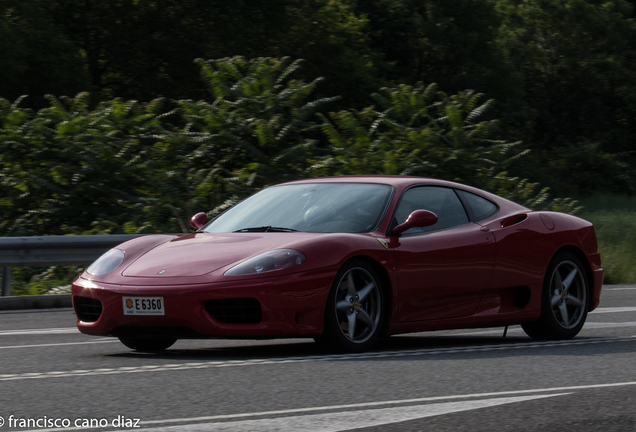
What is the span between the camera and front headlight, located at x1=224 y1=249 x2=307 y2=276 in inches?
250

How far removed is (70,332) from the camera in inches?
340

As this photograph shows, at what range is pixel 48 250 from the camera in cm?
1199

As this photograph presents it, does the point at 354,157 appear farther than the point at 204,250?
Yes

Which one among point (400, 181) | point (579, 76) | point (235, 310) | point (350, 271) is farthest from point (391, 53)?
point (235, 310)

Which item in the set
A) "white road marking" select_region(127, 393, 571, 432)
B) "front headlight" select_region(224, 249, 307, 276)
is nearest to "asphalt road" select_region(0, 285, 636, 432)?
"white road marking" select_region(127, 393, 571, 432)

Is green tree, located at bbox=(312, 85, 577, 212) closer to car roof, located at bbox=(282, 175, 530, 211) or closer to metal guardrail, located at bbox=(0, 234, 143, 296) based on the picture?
metal guardrail, located at bbox=(0, 234, 143, 296)

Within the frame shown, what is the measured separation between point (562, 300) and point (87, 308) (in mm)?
3669

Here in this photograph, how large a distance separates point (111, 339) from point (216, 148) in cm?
942

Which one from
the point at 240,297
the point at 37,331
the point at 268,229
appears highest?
the point at 268,229

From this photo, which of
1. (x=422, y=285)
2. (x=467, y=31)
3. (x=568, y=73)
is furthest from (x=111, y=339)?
(x=568, y=73)

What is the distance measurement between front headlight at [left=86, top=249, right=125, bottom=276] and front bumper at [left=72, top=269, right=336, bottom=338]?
1.21 feet

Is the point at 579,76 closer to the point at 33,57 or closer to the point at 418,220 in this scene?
the point at 33,57

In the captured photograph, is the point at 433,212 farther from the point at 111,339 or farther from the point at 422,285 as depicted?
the point at 111,339

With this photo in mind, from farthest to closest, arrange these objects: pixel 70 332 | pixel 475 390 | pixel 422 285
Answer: pixel 70 332
pixel 422 285
pixel 475 390
